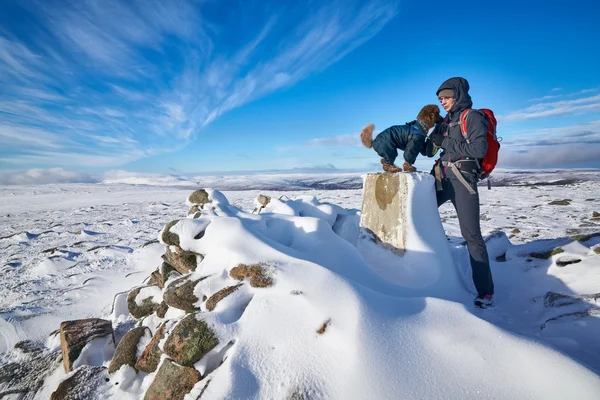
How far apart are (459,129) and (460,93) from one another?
43cm

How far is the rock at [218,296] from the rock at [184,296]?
0.29m

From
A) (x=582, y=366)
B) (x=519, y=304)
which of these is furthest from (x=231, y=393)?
A: (x=519, y=304)

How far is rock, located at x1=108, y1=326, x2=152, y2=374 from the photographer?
113 inches

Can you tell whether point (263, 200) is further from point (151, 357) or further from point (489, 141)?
point (489, 141)

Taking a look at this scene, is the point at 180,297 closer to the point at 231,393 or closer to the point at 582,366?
the point at 231,393

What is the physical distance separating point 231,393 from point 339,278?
1.19 m

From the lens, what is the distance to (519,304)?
3.37 m

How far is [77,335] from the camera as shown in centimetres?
338

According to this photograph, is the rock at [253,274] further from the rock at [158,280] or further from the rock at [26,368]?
the rock at [26,368]

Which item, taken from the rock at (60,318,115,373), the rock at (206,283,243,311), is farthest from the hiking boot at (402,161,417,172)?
the rock at (60,318,115,373)

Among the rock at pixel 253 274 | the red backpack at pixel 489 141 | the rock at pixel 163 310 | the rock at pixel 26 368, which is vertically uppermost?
the red backpack at pixel 489 141

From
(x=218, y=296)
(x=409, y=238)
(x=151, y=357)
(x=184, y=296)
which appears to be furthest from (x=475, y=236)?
(x=151, y=357)

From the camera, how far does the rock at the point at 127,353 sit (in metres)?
2.88

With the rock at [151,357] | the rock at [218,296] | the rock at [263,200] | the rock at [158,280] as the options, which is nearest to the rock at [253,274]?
the rock at [218,296]
